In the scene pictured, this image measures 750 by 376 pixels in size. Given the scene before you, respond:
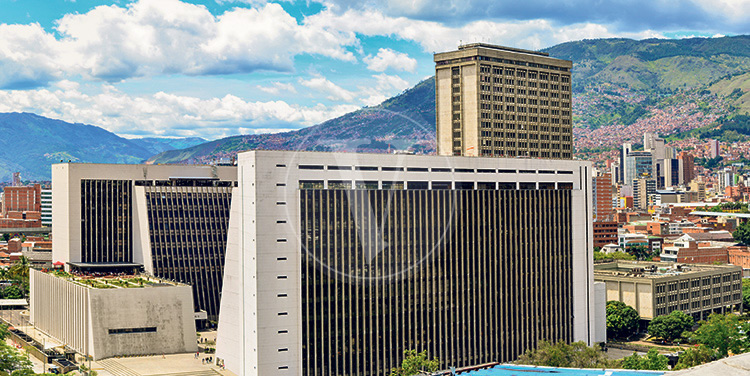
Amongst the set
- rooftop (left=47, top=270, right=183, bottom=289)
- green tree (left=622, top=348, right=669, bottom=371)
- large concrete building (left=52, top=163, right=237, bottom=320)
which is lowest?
green tree (left=622, top=348, right=669, bottom=371)

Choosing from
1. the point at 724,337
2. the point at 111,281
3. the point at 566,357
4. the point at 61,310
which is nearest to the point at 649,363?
the point at 566,357

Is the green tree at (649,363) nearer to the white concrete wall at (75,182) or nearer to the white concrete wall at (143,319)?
the white concrete wall at (143,319)

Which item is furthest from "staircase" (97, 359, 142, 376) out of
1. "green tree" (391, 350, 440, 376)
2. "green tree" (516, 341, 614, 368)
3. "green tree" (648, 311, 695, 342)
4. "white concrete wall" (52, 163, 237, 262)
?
"green tree" (648, 311, 695, 342)

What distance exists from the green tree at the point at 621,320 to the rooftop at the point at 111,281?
73106 mm

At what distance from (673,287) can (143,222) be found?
9607 cm

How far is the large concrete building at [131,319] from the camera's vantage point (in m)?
118

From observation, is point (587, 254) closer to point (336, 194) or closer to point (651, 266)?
point (336, 194)

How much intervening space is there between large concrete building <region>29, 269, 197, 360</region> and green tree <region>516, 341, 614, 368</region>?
147 ft

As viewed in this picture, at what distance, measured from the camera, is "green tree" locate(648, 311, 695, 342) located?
152250 mm

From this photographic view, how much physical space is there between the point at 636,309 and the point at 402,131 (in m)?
65.2

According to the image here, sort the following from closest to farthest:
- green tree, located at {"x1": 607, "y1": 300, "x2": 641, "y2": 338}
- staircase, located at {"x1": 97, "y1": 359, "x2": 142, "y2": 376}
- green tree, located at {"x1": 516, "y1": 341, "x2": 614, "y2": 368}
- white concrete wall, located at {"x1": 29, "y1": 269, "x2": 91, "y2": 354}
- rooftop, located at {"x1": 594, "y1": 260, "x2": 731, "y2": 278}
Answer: staircase, located at {"x1": 97, "y1": 359, "x2": 142, "y2": 376}, green tree, located at {"x1": 516, "y1": 341, "x2": 614, "y2": 368}, white concrete wall, located at {"x1": 29, "y1": 269, "x2": 91, "y2": 354}, green tree, located at {"x1": 607, "y1": 300, "x2": 641, "y2": 338}, rooftop, located at {"x1": 594, "y1": 260, "x2": 731, "y2": 278}

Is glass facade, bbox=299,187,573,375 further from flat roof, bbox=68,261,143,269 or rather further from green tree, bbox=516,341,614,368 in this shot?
flat roof, bbox=68,261,143,269

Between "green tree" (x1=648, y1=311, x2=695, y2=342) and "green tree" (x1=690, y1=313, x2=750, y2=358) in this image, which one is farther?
"green tree" (x1=648, y1=311, x2=695, y2=342)

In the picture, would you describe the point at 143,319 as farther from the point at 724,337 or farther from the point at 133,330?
the point at 724,337
